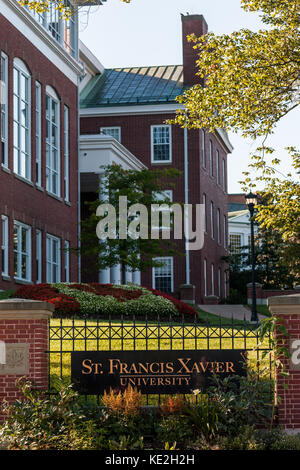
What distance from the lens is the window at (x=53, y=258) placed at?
1286 inches

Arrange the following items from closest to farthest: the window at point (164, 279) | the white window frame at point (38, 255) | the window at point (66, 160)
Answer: the white window frame at point (38, 255), the window at point (66, 160), the window at point (164, 279)

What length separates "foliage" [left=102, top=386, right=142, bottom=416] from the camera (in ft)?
36.6

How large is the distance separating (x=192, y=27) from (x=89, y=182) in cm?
1396

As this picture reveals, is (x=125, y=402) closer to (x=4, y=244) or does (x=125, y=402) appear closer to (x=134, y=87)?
(x=4, y=244)

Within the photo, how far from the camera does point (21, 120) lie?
29891mm

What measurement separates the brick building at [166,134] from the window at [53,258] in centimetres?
1313

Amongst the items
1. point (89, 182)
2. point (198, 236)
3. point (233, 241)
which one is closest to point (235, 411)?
point (89, 182)

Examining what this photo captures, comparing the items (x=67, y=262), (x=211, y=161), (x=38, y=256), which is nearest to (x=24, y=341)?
(x=38, y=256)

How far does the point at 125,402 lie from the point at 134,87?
40.1 metres

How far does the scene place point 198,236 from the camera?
153ft

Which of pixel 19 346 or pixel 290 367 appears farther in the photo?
pixel 19 346

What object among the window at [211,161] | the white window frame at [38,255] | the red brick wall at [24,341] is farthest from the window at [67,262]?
the red brick wall at [24,341]

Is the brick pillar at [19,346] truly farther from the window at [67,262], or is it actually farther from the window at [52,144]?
the window at [67,262]

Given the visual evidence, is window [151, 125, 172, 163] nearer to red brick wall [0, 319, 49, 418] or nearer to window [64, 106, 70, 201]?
window [64, 106, 70, 201]
